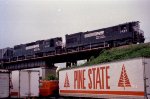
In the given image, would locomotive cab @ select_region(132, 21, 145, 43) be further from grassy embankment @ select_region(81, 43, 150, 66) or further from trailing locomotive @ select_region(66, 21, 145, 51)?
grassy embankment @ select_region(81, 43, 150, 66)

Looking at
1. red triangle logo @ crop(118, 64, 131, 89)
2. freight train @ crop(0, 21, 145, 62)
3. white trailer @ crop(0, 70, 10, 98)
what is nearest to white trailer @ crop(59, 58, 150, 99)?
red triangle logo @ crop(118, 64, 131, 89)

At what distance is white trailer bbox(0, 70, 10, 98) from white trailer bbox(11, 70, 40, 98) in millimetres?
1065

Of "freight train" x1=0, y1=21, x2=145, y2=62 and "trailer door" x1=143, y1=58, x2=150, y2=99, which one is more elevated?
"freight train" x1=0, y1=21, x2=145, y2=62

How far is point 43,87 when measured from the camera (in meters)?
25.7

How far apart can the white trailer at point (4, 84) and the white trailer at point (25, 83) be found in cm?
106

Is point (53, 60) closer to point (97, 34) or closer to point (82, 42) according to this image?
point (82, 42)

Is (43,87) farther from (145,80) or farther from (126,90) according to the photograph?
(145,80)

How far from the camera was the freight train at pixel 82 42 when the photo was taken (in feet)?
139

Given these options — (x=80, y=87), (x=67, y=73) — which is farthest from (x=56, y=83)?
(x=80, y=87)

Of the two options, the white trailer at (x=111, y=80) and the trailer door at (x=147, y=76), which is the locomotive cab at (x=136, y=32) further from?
the trailer door at (x=147, y=76)

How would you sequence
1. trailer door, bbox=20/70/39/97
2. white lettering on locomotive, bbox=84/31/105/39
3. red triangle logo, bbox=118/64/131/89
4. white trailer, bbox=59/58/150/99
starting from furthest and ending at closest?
white lettering on locomotive, bbox=84/31/105/39, trailer door, bbox=20/70/39/97, red triangle logo, bbox=118/64/131/89, white trailer, bbox=59/58/150/99

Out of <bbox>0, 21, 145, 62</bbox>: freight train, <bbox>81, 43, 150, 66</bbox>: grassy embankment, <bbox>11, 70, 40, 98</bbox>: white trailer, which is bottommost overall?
<bbox>11, 70, 40, 98</bbox>: white trailer

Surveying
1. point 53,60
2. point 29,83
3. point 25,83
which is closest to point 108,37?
point 53,60

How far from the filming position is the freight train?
42406 millimetres
